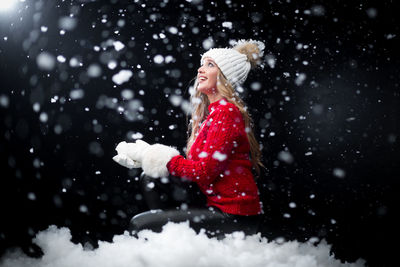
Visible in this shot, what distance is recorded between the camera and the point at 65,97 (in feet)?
3.15

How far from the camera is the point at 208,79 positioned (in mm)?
979

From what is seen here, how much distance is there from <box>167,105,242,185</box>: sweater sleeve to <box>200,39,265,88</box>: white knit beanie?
15 centimetres

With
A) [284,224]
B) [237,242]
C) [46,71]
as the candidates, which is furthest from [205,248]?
[46,71]

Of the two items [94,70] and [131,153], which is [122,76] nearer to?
[94,70]

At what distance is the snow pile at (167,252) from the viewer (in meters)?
0.80

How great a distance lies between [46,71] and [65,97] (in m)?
0.07

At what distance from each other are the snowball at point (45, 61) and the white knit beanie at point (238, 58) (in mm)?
328

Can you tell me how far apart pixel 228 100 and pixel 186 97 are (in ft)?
0.63

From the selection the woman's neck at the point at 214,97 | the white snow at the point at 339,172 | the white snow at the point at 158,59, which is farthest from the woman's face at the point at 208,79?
the white snow at the point at 339,172

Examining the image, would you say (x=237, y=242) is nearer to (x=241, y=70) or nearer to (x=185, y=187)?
(x=185, y=187)

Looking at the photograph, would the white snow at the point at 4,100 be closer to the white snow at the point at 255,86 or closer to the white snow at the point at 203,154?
the white snow at the point at 203,154

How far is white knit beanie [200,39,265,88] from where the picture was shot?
978 millimetres

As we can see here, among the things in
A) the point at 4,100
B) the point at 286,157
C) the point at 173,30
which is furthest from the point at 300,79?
the point at 4,100

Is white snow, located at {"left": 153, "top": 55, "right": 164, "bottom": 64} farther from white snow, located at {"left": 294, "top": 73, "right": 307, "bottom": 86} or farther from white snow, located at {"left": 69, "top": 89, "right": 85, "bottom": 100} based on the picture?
white snow, located at {"left": 294, "top": 73, "right": 307, "bottom": 86}
